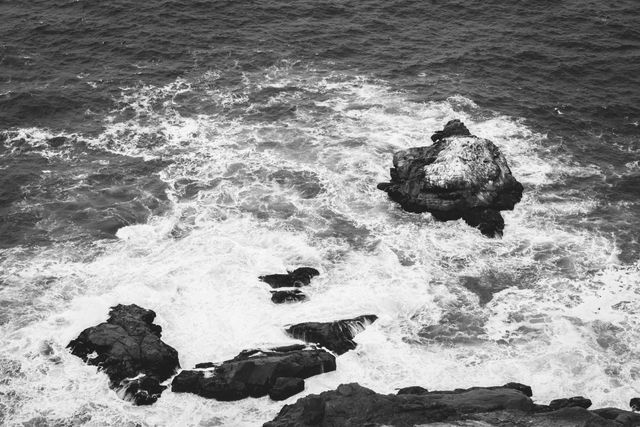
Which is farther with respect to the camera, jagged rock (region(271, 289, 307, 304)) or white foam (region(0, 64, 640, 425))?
jagged rock (region(271, 289, 307, 304))

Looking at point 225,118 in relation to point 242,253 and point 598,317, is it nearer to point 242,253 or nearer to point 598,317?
point 242,253

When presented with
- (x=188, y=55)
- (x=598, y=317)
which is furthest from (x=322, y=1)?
(x=598, y=317)

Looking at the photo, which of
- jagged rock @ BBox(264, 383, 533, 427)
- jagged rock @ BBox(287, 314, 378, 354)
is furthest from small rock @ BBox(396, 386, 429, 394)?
jagged rock @ BBox(287, 314, 378, 354)

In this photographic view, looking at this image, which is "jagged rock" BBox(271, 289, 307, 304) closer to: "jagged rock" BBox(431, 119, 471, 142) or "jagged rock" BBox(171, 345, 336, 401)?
"jagged rock" BBox(171, 345, 336, 401)

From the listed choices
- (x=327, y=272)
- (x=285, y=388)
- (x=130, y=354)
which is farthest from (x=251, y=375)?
(x=327, y=272)

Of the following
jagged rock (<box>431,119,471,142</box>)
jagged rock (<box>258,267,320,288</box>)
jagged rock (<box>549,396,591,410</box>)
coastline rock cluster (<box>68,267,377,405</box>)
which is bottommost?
jagged rock (<box>549,396,591,410</box>)

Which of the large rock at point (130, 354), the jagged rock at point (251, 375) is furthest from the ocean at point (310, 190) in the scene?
the large rock at point (130, 354)

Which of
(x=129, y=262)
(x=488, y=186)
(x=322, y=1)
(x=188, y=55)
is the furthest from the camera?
(x=322, y=1)

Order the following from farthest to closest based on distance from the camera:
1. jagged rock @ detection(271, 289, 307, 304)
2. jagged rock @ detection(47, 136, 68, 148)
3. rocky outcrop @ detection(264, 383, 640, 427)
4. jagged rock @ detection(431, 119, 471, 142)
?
1. jagged rock @ detection(47, 136, 68, 148)
2. jagged rock @ detection(431, 119, 471, 142)
3. jagged rock @ detection(271, 289, 307, 304)
4. rocky outcrop @ detection(264, 383, 640, 427)
